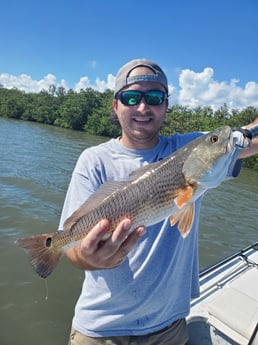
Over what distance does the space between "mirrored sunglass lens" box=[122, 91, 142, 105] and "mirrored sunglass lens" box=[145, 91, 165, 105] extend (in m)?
0.07

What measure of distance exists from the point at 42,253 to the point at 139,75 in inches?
62.5

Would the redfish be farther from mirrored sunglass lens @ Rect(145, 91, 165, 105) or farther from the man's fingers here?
mirrored sunglass lens @ Rect(145, 91, 165, 105)

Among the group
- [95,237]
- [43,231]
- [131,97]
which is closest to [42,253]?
[95,237]

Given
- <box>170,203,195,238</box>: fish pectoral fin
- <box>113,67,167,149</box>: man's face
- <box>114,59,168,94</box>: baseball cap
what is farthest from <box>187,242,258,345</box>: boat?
<box>114,59,168,94</box>: baseball cap

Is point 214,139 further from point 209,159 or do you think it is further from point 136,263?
point 136,263

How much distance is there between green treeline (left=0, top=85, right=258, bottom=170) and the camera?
51.5 m

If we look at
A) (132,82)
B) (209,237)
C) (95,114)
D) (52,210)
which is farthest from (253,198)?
(95,114)

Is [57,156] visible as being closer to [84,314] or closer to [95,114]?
[84,314]

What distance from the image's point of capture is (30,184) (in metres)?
14.1

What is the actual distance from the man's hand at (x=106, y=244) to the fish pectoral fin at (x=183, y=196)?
0.31m

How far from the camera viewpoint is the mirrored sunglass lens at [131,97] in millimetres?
2559

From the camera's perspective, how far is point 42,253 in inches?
87.2

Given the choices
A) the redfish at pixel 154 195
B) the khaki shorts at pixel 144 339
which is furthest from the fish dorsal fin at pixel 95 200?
the khaki shorts at pixel 144 339

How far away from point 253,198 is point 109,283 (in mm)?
18544
